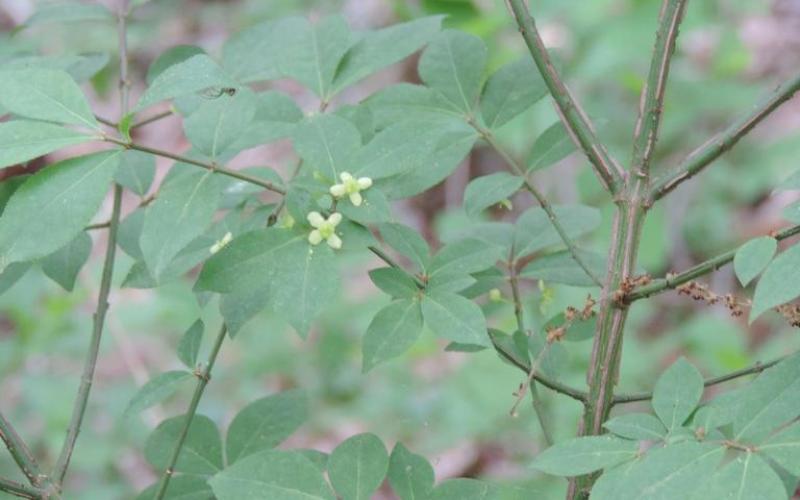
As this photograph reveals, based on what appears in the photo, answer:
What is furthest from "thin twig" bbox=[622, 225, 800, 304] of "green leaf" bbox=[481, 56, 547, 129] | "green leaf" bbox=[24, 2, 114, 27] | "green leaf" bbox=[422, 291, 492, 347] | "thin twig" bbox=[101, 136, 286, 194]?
"green leaf" bbox=[24, 2, 114, 27]

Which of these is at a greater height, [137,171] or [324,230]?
[137,171]

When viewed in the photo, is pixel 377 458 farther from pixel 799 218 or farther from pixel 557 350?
pixel 799 218

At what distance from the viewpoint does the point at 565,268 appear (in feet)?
4.66

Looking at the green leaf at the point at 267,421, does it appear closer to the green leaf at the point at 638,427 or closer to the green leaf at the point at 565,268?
the green leaf at the point at 565,268

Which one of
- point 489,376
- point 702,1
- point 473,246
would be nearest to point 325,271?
point 473,246

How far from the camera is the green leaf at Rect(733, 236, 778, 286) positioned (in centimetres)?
100

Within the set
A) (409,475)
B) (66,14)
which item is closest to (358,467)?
(409,475)

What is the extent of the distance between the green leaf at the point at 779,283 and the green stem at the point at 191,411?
25.1 inches

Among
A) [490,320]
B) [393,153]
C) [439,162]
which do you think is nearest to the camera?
[393,153]

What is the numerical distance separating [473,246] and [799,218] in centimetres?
38

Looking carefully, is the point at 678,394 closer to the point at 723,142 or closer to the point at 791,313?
the point at 791,313

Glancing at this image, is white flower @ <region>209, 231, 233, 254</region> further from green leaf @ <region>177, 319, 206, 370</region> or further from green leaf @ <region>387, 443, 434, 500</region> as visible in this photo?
green leaf @ <region>387, 443, 434, 500</region>

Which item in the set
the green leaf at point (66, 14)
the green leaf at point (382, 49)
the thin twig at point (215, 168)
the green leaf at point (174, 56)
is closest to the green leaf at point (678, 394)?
the thin twig at point (215, 168)

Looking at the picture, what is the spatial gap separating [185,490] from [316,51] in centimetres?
63
